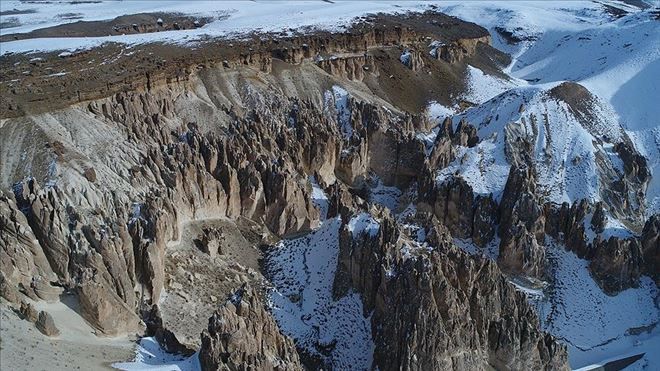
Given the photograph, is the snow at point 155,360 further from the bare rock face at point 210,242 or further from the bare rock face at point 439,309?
the bare rock face at point 439,309

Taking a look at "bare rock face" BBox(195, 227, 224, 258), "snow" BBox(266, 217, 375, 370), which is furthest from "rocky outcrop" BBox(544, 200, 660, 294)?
"bare rock face" BBox(195, 227, 224, 258)

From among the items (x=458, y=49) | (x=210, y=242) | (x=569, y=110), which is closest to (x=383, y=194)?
(x=569, y=110)

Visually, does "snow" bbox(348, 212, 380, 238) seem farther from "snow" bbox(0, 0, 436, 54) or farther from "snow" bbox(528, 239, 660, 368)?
"snow" bbox(0, 0, 436, 54)

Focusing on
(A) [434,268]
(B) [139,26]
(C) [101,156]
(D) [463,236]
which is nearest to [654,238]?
(D) [463,236]

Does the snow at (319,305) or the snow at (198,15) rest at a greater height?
the snow at (198,15)

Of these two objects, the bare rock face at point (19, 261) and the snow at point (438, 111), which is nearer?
the bare rock face at point (19, 261)

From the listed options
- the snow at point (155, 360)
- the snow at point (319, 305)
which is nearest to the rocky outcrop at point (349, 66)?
the snow at point (319, 305)
